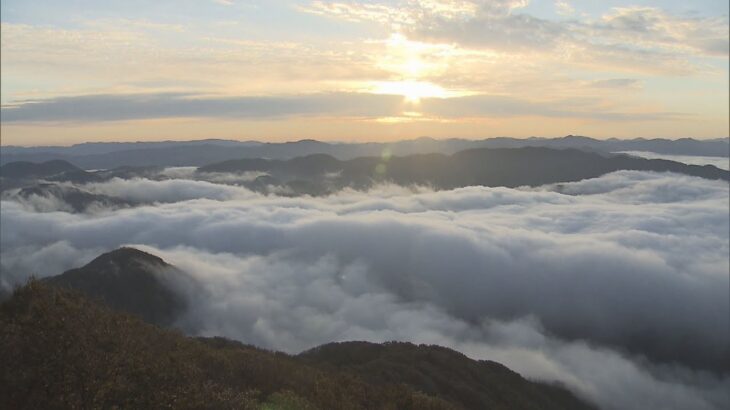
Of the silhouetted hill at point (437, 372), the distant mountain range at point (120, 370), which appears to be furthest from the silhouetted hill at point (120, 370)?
the silhouetted hill at point (437, 372)

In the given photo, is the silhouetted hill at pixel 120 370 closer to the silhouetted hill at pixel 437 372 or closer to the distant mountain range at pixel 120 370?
the distant mountain range at pixel 120 370

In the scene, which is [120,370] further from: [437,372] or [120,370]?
[437,372]

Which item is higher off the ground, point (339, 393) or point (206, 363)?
point (206, 363)

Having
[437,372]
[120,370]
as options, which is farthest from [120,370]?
[437,372]

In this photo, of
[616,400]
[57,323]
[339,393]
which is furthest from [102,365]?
[616,400]

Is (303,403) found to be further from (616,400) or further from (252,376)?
(616,400)
